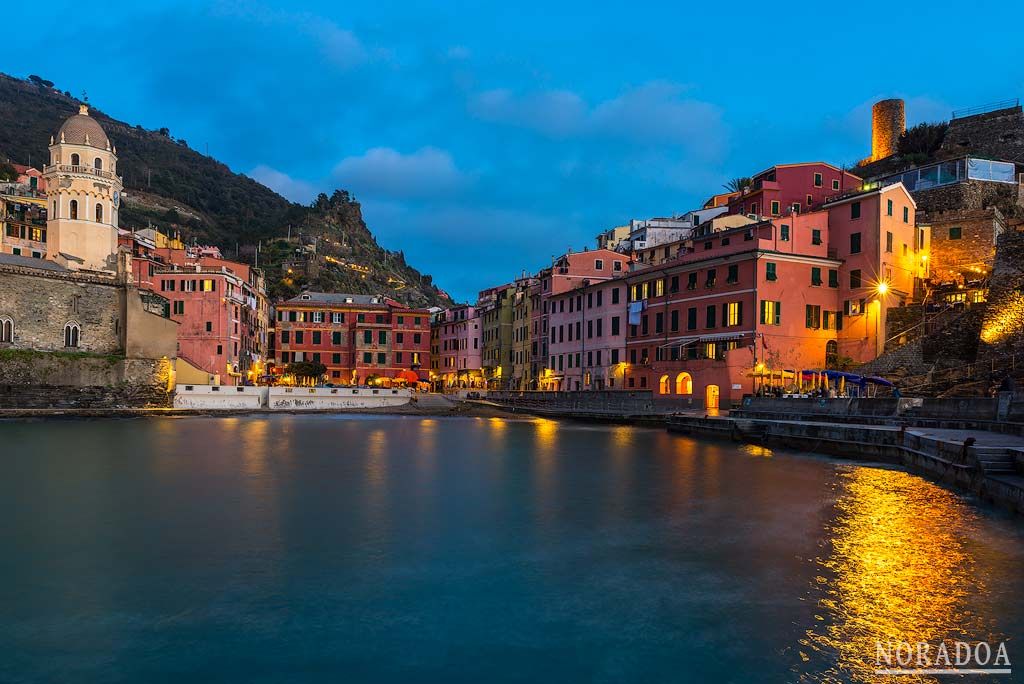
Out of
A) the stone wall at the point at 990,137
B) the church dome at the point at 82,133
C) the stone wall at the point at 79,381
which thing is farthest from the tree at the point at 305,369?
the stone wall at the point at 990,137

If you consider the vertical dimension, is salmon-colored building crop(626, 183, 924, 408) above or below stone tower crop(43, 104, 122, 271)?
below

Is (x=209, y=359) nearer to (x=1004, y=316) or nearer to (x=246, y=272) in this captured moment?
(x=246, y=272)

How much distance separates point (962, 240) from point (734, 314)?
19.0m

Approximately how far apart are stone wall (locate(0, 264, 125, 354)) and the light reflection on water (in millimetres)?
57338

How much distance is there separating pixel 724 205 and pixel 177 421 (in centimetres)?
5604

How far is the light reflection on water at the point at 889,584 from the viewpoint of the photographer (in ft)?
26.8

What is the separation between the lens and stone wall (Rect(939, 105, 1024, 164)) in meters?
60.7

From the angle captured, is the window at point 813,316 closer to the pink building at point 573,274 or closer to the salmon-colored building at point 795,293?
the salmon-colored building at point 795,293

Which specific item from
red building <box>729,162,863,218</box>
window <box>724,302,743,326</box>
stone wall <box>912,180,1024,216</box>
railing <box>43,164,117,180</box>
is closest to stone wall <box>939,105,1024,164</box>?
stone wall <box>912,180,1024,216</box>

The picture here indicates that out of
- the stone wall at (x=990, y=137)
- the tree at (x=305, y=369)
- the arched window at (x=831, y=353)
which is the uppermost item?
the stone wall at (x=990, y=137)

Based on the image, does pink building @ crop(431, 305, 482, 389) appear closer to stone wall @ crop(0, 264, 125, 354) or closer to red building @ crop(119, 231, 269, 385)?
red building @ crop(119, 231, 269, 385)

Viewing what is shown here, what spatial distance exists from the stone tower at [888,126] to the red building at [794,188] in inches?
990

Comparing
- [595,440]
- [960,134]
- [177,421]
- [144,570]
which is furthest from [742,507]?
[960,134]

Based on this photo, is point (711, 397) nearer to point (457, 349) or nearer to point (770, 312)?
point (770, 312)
